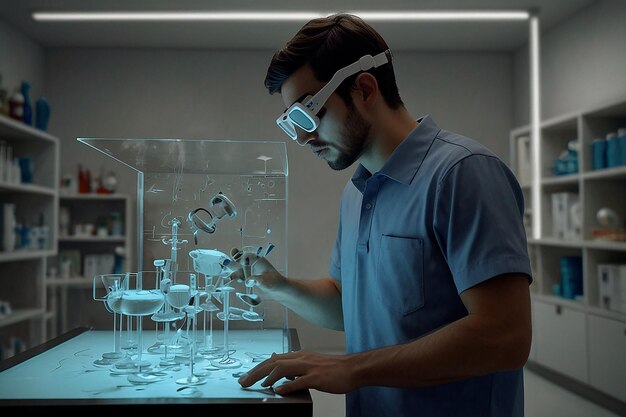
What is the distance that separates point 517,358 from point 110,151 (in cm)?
105

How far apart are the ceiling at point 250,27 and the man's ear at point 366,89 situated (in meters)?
3.12

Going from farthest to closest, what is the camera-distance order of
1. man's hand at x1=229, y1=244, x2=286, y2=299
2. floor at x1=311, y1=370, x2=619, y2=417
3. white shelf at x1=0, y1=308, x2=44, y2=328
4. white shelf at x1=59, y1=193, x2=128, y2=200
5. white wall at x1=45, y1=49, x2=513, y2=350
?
white wall at x1=45, y1=49, x2=513, y2=350
white shelf at x1=59, y1=193, x2=128, y2=200
white shelf at x1=0, y1=308, x2=44, y2=328
floor at x1=311, y1=370, x2=619, y2=417
man's hand at x1=229, y1=244, x2=286, y2=299

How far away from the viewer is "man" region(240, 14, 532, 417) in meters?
0.86

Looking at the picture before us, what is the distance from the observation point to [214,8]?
4031 mm

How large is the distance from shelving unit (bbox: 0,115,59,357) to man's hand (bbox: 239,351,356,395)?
128 inches

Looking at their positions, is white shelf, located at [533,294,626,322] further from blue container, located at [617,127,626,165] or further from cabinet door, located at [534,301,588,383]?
blue container, located at [617,127,626,165]

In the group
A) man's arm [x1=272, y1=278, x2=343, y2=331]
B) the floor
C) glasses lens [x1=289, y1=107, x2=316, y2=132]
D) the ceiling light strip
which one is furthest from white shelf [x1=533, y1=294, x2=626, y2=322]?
glasses lens [x1=289, y1=107, x2=316, y2=132]

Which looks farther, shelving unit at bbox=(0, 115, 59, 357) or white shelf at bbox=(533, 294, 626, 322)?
shelving unit at bbox=(0, 115, 59, 357)

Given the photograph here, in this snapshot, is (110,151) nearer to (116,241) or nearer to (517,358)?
(517,358)

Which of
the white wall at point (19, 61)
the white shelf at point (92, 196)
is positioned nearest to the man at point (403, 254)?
the white shelf at point (92, 196)

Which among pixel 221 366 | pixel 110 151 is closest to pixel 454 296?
pixel 221 366

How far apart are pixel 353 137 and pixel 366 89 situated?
0.10m

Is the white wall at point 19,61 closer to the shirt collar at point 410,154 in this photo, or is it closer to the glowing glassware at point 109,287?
the glowing glassware at point 109,287

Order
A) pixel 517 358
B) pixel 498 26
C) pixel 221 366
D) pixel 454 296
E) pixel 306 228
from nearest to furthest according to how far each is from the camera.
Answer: pixel 517 358, pixel 454 296, pixel 221 366, pixel 498 26, pixel 306 228
